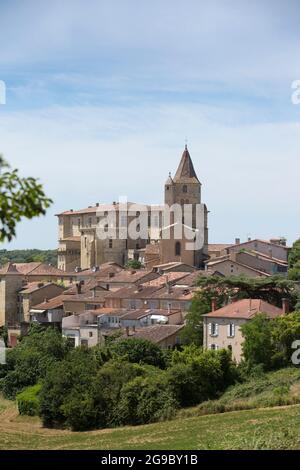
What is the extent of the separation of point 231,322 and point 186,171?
5276cm

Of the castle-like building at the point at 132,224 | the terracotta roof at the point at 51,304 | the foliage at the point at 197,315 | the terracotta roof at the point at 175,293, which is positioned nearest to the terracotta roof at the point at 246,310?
the foliage at the point at 197,315

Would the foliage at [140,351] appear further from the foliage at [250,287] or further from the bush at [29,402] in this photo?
the foliage at [250,287]

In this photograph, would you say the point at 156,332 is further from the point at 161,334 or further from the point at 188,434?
the point at 188,434

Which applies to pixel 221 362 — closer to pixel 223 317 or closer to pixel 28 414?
pixel 223 317

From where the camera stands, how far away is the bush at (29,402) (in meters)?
40.9

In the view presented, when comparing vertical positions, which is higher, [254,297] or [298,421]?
[254,297]

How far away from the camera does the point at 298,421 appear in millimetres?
28766

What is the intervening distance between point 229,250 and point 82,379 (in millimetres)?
39297

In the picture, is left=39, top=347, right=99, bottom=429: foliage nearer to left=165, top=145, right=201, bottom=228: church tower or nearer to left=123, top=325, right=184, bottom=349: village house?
left=123, top=325, right=184, bottom=349: village house

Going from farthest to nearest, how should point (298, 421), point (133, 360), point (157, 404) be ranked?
point (133, 360)
point (157, 404)
point (298, 421)

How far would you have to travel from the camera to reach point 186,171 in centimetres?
9481

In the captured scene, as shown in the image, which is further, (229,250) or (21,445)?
(229,250)

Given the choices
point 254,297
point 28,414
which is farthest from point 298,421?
point 254,297
